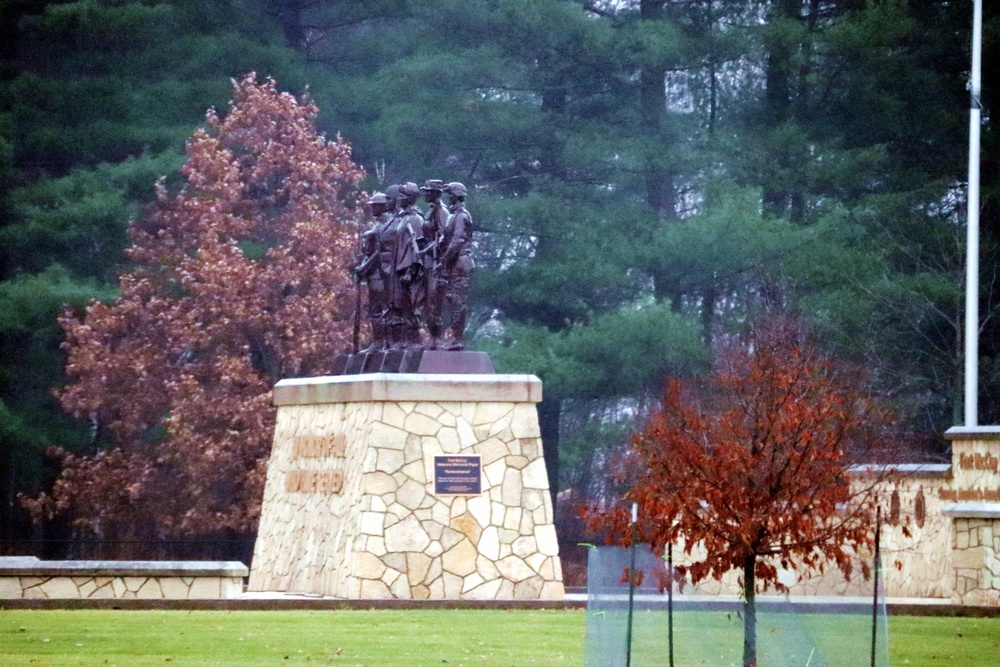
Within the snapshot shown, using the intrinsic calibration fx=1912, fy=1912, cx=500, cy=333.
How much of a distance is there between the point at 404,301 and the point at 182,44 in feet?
54.7

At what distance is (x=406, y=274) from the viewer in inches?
858

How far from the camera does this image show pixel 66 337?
34156 mm

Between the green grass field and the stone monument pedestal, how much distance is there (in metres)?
1.32

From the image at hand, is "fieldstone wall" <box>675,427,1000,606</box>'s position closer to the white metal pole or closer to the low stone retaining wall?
the white metal pole

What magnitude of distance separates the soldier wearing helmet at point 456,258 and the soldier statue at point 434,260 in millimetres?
83

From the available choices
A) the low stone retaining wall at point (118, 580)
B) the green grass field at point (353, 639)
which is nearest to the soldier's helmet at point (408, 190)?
the low stone retaining wall at point (118, 580)

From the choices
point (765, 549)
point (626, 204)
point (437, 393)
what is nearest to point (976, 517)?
point (437, 393)

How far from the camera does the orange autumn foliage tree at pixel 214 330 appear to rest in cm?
3128

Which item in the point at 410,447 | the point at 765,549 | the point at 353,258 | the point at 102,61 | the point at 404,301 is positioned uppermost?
the point at 102,61

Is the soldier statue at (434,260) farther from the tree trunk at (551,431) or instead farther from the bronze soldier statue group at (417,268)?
the tree trunk at (551,431)

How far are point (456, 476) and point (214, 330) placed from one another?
12.0 meters

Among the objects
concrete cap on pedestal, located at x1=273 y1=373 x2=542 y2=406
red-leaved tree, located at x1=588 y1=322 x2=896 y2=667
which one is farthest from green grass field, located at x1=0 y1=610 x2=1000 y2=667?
concrete cap on pedestal, located at x1=273 y1=373 x2=542 y2=406

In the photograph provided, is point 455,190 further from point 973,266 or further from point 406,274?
point 973,266

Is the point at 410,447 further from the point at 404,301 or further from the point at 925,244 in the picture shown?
the point at 925,244
